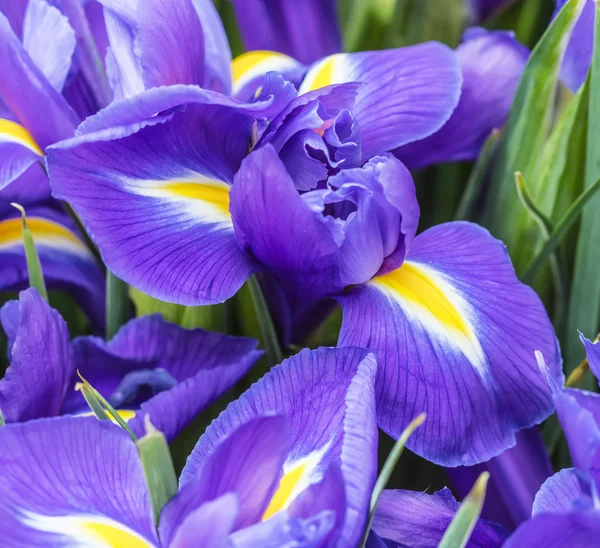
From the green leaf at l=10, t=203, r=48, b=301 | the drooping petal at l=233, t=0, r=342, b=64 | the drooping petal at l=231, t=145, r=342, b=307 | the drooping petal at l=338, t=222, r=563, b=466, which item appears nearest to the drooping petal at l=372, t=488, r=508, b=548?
the drooping petal at l=338, t=222, r=563, b=466

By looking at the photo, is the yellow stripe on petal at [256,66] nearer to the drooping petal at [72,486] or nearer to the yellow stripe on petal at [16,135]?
the yellow stripe on petal at [16,135]

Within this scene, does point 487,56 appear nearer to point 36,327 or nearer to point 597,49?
point 597,49

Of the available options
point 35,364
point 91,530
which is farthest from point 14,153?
point 91,530

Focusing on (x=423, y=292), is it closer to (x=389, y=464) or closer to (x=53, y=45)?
(x=389, y=464)

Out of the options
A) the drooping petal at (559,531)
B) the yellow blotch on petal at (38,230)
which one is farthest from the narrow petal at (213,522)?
the yellow blotch on petal at (38,230)

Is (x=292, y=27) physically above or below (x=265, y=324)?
above
